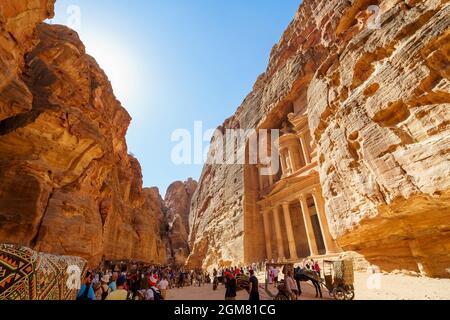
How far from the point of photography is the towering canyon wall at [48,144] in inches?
366

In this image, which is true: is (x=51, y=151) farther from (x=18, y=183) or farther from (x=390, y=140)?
(x=390, y=140)

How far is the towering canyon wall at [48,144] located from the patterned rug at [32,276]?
7320 mm

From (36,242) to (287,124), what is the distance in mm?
27547

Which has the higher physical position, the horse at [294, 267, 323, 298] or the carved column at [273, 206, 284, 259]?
the carved column at [273, 206, 284, 259]

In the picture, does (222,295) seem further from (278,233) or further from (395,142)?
(278,233)

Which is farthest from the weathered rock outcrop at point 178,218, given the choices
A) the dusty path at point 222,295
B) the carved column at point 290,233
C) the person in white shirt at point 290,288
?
the person in white shirt at point 290,288

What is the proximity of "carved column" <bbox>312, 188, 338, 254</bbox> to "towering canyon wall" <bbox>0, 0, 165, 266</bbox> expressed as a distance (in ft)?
55.5

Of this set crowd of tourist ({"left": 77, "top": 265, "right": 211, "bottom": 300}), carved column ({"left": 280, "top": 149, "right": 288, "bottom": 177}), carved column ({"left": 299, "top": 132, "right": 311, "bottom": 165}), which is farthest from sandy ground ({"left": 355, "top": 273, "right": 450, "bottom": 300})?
carved column ({"left": 280, "top": 149, "right": 288, "bottom": 177})

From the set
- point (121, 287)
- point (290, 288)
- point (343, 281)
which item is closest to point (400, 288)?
point (343, 281)

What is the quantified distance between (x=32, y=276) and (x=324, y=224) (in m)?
21.0

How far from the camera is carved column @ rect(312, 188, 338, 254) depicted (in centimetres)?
1923

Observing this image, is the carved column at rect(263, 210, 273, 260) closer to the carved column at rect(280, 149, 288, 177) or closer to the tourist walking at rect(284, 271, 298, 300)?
the carved column at rect(280, 149, 288, 177)
